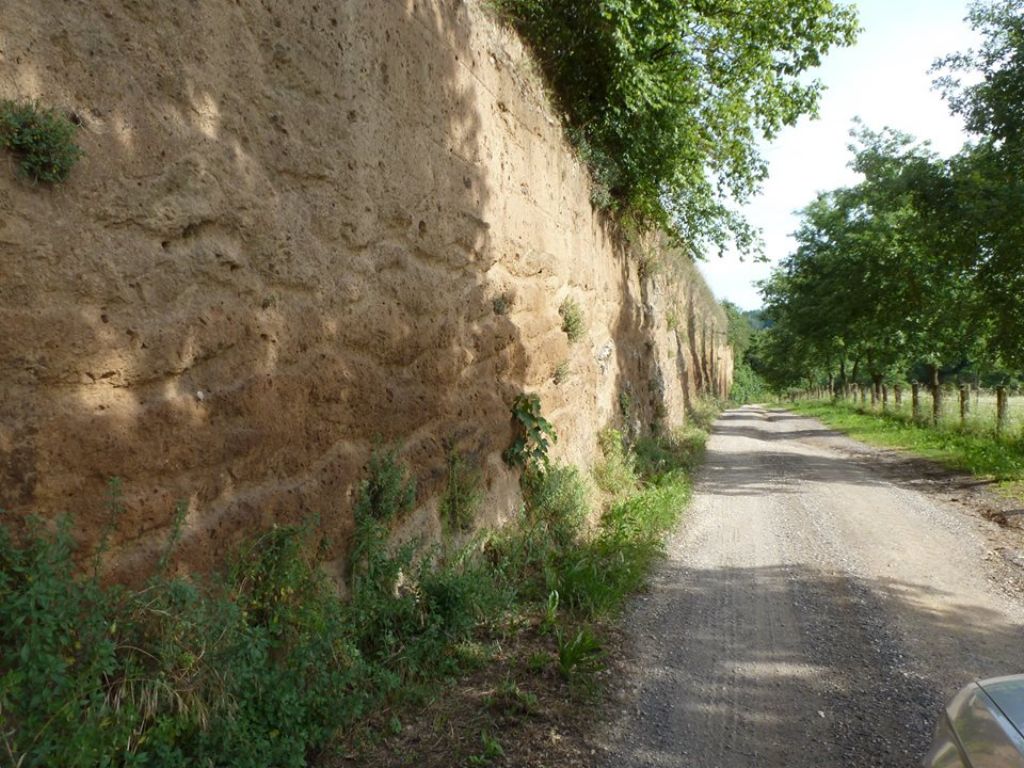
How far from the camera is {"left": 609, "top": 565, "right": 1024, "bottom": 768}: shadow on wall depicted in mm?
3875

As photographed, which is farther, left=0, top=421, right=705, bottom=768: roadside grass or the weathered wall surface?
the weathered wall surface

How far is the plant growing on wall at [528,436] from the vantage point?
712 cm

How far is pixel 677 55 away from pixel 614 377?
14.9 feet

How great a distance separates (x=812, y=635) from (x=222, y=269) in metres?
4.34

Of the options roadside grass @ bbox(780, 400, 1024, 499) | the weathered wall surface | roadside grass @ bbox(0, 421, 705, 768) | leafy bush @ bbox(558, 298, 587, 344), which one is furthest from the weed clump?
roadside grass @ bbox(780, 400, 1024, 499)

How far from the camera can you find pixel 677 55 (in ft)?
35.9

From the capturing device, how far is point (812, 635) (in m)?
5.30

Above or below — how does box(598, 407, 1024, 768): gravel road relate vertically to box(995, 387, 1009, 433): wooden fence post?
below

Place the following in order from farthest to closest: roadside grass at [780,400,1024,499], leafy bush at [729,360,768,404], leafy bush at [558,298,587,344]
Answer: leafy bush at [729,360,768,404] → roadside grass at [780,400,1024,499] → leafy bush at [558,298,587,344]

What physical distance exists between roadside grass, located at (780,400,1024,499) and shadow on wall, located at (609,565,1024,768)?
5.45m

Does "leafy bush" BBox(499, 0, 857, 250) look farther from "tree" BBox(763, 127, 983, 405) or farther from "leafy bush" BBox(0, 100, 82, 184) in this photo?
"leafy bush" BBox(0, 100, 82, 184)

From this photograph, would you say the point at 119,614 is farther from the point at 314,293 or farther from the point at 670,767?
the point at 670,767

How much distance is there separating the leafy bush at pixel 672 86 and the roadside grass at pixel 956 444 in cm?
584

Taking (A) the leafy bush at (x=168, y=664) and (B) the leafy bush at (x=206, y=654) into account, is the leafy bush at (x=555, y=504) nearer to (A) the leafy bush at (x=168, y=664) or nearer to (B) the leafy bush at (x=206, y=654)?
(B) the leafy bush at (x=206, y=654)
